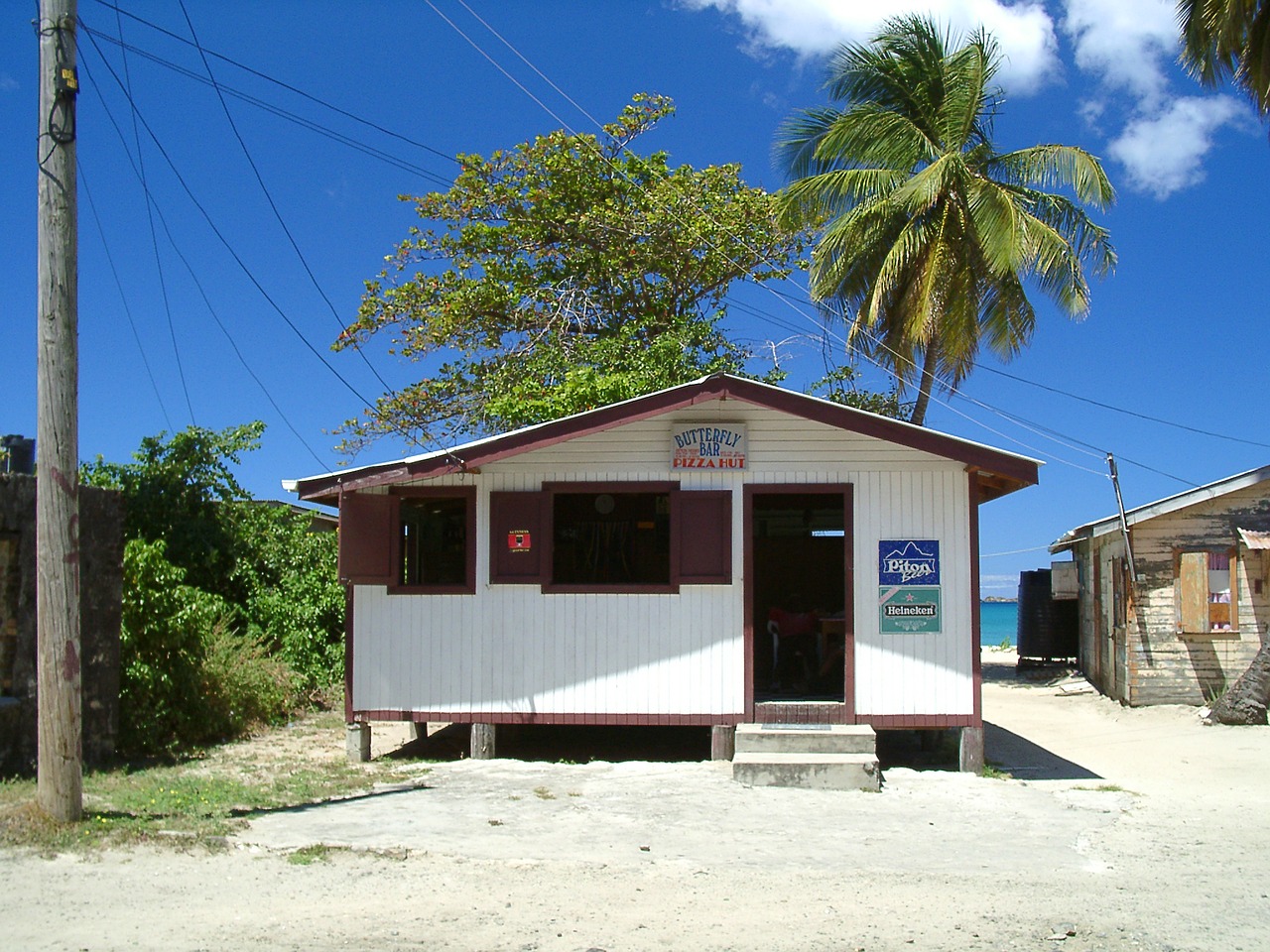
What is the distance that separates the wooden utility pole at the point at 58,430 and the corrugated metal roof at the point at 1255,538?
1459 cm

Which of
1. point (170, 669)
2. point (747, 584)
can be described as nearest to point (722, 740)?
point (747, 584)

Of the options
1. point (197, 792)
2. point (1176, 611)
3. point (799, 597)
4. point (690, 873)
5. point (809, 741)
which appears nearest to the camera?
point (690, 873)

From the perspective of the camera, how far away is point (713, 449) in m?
11.3

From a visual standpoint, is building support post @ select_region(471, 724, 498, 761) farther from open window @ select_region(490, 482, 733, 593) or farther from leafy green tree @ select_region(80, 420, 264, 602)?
leafy green tree @ select_region(80, 420, 264, 602)

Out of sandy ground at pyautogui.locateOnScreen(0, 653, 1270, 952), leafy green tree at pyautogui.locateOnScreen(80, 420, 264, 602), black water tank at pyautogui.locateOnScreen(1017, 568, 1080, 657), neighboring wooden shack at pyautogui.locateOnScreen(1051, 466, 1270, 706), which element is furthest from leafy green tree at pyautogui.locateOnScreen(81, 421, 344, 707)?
black water tank at pyautogui.locateOnScreen(1017, 568, 1080, 657)

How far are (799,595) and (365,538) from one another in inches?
251

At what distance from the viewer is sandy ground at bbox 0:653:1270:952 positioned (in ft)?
19.4

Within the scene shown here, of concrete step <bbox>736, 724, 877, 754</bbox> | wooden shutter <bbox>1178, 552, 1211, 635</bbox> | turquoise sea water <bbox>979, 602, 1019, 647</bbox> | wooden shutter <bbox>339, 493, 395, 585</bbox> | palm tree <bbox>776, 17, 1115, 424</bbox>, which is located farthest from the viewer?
turquoise sea water <bbox>979, 602, 1019, 647</bbox>

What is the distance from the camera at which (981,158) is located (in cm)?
2112

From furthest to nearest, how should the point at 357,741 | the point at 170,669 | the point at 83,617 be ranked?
the point at 170,669, the point at 357,741, the point at 83,617

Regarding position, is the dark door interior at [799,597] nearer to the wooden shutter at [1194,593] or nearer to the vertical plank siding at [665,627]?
the vertical plank siding at [665,627]

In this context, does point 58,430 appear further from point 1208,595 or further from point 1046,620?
point 1046,620

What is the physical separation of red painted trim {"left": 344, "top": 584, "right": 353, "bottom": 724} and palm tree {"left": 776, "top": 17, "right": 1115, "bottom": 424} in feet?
39.2

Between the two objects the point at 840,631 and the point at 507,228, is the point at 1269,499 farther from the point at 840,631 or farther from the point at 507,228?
the point at 507,228
